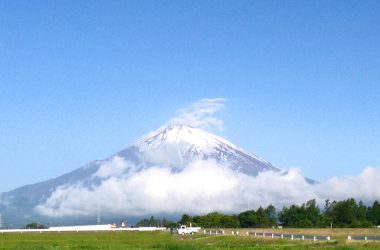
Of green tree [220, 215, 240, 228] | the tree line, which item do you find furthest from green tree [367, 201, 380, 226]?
green tree [220, 215, 240, 228]

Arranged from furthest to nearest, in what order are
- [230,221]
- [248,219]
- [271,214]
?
[271,214], [230,221], [248,219]

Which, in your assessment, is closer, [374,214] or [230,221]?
[374,214]

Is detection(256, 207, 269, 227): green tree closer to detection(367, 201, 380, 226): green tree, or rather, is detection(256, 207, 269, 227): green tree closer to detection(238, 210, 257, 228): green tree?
detection(238, 210, 257, 228): green tree

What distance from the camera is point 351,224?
3907 inches

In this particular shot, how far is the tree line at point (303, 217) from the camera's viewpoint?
104 metres

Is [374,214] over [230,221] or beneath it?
over

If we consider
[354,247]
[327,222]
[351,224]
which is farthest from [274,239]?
[327,222]


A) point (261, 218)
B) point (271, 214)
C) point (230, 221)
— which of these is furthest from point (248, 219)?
point (271, 214)

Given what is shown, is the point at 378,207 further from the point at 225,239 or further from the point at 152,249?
the point at 152,249

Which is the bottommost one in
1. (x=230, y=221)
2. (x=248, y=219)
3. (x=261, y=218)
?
(x=230, y=221)

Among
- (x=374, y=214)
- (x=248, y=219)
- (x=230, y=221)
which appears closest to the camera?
(x=374, y=214)

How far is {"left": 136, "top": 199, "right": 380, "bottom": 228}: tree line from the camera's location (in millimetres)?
103562

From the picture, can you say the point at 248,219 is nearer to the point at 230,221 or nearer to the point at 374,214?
the point at 230,221

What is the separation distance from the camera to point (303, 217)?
114 m
